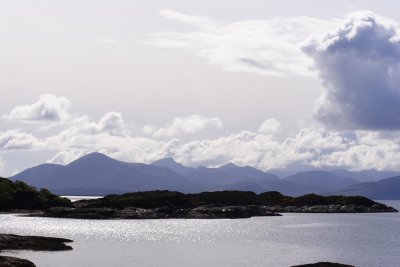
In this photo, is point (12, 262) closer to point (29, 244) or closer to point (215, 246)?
point (29, 244)

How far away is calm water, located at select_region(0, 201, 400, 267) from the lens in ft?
351

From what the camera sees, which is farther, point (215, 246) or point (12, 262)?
point (215, 246)

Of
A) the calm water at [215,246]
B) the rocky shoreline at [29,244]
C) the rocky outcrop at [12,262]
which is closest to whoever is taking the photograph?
the rocky outcrop at [12,262]

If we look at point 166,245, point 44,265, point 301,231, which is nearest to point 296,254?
point 166,245

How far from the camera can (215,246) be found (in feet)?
443

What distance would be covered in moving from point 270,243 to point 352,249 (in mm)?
18927

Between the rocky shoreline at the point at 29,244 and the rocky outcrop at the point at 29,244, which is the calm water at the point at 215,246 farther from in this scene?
the rocky outcrop at the point at 29,244

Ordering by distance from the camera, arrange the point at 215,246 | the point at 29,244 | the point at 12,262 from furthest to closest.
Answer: the point at 215,246
the point at 29,244
the point at 12,262

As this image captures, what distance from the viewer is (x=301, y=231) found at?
186 metres

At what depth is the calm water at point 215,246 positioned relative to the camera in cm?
10706

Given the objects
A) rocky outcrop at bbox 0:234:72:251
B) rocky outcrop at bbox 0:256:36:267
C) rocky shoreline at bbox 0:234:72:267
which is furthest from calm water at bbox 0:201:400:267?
rocky outcrop at bbox 0:256:36:267

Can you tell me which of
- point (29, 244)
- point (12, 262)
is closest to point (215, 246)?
point (29, 244)

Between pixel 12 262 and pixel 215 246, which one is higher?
pixel 215 246

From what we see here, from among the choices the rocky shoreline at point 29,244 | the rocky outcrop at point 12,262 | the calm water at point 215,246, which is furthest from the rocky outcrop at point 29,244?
the rocky outcrop at point 12,262
